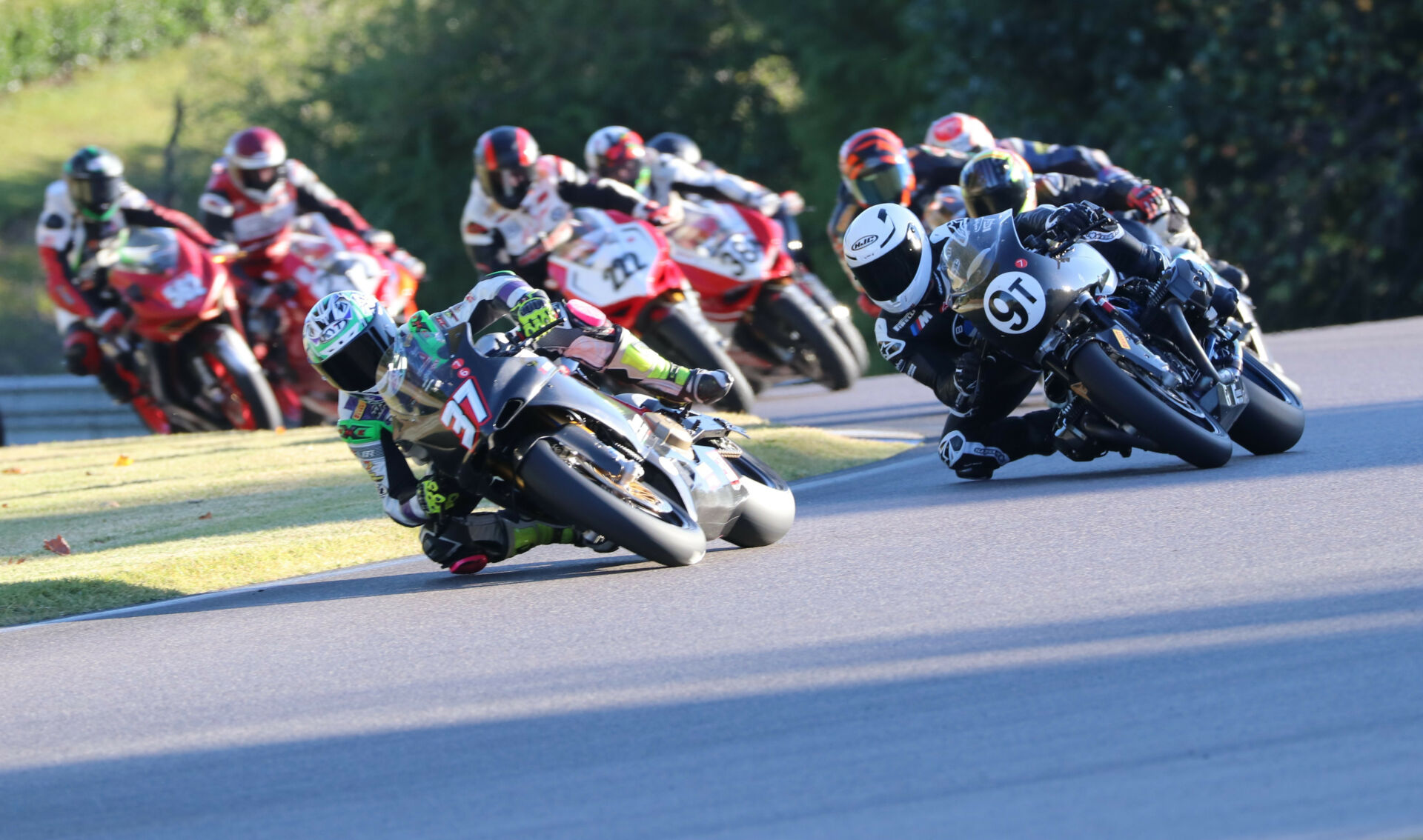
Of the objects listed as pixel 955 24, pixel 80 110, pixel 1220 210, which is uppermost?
pixel 955 24

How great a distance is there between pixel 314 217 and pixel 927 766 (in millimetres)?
11459

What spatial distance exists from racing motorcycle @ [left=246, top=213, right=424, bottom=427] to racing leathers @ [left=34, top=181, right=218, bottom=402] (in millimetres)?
764

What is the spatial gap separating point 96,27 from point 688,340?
35.2 meters

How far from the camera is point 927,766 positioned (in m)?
4.10

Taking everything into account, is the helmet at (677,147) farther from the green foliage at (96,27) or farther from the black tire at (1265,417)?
the green foliage at (96,27)

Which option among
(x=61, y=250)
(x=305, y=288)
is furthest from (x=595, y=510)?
(x=61, y=250)

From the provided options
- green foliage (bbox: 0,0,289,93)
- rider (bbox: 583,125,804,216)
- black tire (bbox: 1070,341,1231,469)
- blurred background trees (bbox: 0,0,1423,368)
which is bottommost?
green foliage (bbox: 0,0,289,93)

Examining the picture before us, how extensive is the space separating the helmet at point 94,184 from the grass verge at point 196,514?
5.85 ft

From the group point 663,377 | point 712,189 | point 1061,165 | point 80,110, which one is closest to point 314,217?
point 712,189

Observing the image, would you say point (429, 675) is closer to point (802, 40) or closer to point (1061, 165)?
point (1061, 165)

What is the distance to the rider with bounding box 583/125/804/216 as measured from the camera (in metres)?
13.2

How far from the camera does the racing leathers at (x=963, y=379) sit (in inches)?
333

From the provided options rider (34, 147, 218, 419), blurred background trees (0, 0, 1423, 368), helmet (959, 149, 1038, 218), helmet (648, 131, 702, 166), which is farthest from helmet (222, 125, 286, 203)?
blurred background trees (0, 0, 1423, 368)

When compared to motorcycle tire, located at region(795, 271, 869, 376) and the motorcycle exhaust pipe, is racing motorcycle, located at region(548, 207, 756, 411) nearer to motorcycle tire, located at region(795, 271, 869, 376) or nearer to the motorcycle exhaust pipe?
motorcycle tire, located at region(795, 271, 869, 376)
